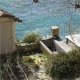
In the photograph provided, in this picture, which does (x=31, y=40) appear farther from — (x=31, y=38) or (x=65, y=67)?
(x=65, y=67)

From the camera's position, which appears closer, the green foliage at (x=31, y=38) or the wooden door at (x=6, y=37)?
the wooden door at (x=6, y=37)

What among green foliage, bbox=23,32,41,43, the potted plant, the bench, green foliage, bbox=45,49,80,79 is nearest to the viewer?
green foliage, bbox=45,49,80,79

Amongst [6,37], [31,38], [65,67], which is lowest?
[65,67]

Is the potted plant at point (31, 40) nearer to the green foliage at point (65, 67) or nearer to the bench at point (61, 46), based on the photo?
the bench at point (61, 46)

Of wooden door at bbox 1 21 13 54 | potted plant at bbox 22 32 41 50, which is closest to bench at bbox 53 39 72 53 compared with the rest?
potted plant at bbox 22 32 41 50

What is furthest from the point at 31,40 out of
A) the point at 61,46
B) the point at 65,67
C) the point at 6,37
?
the point at 65,67

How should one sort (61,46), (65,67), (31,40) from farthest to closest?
(31,40), (61,46), (65,67)

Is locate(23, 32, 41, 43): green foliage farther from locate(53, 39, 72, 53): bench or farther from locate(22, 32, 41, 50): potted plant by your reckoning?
locate(53, 39, 72, 53): bench

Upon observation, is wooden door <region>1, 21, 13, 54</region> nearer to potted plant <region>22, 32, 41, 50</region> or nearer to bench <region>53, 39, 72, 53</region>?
potted plant <region>22, 32, 41, 50</region>

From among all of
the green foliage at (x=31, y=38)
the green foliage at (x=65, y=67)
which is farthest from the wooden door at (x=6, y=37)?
the green foliage at (x=65, y=67)

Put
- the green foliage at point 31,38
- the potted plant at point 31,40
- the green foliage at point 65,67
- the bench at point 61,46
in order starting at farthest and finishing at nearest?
1. the green foliage at point 31,38
2. the potted plant at point 31,40
3. the bench at point 61,46
4. the green foliage at point 65,67

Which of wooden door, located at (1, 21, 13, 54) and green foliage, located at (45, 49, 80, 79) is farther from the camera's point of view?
wooden door, located at (1, 21, 13, 54)

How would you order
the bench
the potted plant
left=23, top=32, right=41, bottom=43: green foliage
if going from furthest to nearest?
left=23, top=32, right=41, bottom=43: green foliage
the potted plant
the bench

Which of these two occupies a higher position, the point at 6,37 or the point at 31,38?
the point at 6,37
